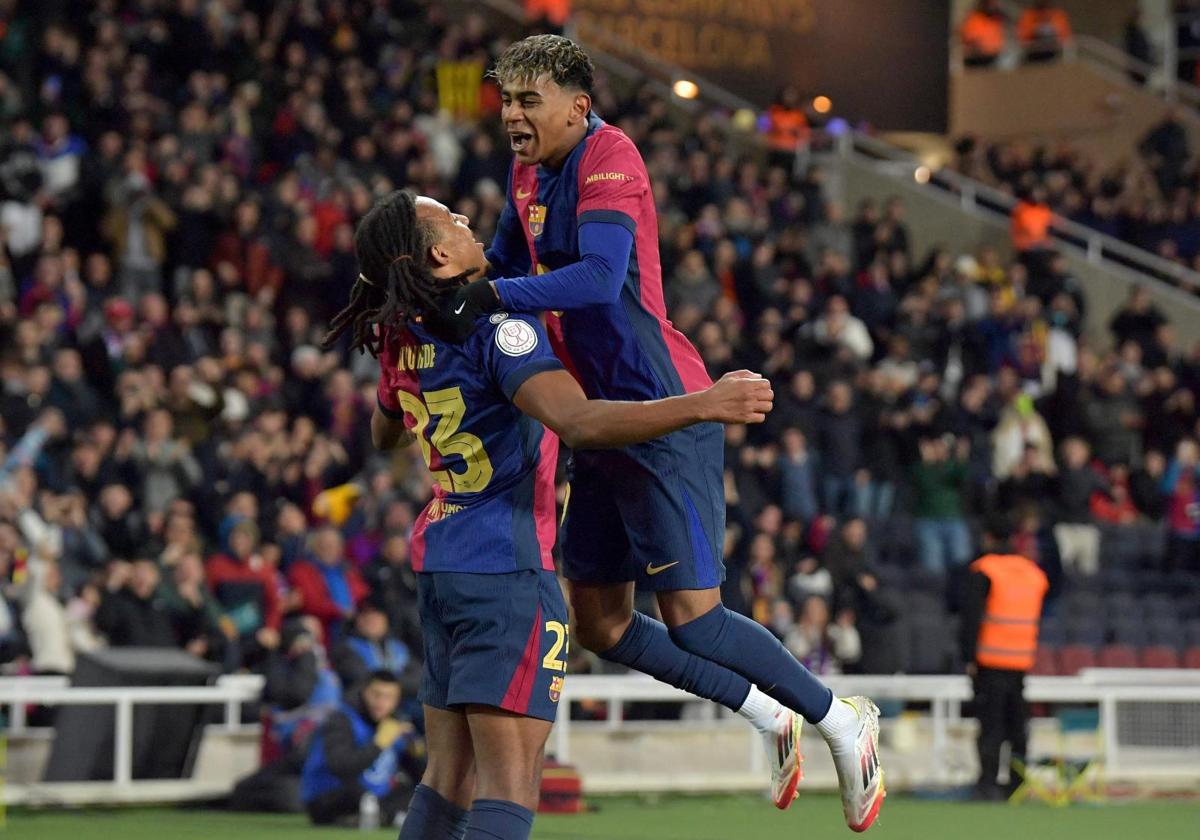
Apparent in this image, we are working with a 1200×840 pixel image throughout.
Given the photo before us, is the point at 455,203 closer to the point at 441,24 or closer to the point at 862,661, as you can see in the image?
the point at 441,24

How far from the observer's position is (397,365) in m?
5.36

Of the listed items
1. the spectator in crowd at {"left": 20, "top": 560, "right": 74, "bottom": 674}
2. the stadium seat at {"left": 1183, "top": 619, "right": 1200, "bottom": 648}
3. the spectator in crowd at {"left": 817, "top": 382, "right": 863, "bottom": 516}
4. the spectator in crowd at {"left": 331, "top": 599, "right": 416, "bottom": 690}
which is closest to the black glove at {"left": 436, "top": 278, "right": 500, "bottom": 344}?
the spectator in crowd at {"left": 331, "top": 599, "right": 416, "bottom": 690}

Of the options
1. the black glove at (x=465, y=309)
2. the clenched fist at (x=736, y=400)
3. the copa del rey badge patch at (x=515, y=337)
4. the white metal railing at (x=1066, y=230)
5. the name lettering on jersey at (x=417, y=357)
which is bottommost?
the clenched fist at (x=736, y=400)

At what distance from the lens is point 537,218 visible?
5.75 meters

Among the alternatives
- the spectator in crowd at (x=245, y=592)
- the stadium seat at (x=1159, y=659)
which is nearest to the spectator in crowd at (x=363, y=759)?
the spectator in crowd at (x=245, y=592)

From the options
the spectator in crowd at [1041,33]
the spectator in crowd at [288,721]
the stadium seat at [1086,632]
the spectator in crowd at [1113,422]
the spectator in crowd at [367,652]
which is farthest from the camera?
the spectator in crowd at [1041,33]

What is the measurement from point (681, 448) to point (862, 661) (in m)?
8.85

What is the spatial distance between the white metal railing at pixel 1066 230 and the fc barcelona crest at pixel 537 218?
1679cm

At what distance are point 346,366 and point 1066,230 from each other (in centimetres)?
980

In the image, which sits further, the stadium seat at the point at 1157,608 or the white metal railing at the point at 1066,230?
the white metal railing at the point at 1066,230

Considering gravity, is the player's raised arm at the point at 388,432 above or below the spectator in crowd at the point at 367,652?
above

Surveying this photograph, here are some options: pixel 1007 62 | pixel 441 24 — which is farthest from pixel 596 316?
pixel 1007 62

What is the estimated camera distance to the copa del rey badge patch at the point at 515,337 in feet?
16.7

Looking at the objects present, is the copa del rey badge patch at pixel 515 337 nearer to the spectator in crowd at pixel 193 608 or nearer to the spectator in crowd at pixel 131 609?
the spectator in crowd at pixel 131 609
